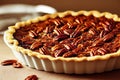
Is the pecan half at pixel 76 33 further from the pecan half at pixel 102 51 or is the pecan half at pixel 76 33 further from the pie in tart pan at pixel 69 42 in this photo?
the pecan half at pixel 102 51

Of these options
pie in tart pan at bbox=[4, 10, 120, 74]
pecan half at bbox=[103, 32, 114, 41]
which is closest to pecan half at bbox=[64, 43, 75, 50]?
pie in tart pan at bbox=[4, 10, 120, 74]

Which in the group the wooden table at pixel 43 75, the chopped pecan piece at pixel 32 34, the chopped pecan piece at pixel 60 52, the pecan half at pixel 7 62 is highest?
the chopped pecan piece at pixel 32 34

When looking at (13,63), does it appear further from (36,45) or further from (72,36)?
(72,36)

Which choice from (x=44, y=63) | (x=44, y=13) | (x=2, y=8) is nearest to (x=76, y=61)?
(x=44, y=63)

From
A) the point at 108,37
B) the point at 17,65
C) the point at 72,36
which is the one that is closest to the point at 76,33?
the point at 72,36

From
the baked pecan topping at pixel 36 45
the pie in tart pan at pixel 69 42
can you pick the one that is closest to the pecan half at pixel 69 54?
the pie in tart pan at pixel 69 42

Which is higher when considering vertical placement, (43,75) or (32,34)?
(32,34)

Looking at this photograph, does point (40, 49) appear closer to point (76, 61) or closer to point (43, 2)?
point (76, 61)

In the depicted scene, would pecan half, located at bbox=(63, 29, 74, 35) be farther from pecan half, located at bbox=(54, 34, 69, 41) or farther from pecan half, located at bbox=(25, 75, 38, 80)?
pecan half, located at bbox=(25, 75, 38, 80)
